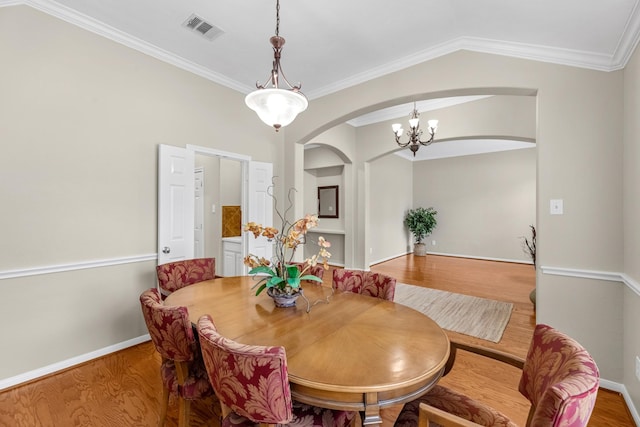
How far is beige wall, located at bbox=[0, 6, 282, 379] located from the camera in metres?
2.17

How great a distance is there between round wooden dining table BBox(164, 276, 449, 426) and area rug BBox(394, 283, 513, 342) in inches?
80.6

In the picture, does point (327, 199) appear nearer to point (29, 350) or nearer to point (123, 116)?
point (123, 116)

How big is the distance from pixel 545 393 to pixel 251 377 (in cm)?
91

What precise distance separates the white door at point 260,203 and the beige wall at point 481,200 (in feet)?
19.5

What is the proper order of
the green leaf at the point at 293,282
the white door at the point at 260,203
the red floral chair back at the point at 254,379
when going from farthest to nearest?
the white door at the point at 260,203 → the green leaf at the point at 293,282 → the red floral chair back at the point at 254,379

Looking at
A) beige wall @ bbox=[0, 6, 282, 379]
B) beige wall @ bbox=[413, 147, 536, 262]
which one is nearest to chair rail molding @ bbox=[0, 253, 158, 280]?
beige wall @ bbox=[0, 6, 282, 379]

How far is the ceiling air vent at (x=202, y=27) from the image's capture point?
2445mm

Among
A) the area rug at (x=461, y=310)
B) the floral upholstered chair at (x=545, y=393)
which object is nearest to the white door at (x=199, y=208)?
the area rug at (x=461, y=310)

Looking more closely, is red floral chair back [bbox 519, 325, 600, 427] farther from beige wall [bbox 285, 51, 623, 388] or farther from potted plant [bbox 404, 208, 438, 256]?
potted plant [bbox 404, 208, 438, 256]

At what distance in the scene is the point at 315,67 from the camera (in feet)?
10.6

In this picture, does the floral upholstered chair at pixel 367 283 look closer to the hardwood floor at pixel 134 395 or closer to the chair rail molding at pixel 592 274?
the hardwood floor at pixel 134 395

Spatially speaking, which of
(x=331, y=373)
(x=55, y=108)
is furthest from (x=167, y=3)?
(x=331, y=373)

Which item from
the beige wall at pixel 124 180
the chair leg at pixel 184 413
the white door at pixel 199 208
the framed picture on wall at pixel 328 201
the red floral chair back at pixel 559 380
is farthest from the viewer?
the framed picture on wall at pixel 328 201

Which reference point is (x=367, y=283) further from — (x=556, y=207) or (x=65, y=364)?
(x=65, y=364)
